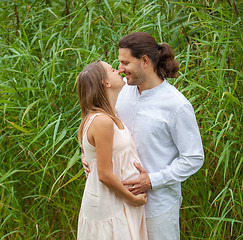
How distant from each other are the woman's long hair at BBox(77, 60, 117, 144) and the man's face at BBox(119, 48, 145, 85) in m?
0.16

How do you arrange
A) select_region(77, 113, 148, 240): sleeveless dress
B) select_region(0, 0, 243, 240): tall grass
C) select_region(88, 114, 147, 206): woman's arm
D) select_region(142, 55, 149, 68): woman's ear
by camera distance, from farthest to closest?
select_region(0, 0, 243, 240): tall grass < select_region(142, 55, 149, 68): woman's ear < select_region(77, 113, 148, 240): sleeveless dress < select_region(88, 114, 147, 206): woman's arm

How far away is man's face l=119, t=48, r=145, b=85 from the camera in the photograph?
2.39 metres

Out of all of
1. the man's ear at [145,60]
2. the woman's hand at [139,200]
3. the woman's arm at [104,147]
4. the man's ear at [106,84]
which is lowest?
the woman's hand at [139,200]

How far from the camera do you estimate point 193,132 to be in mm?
2311

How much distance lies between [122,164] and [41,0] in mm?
2390

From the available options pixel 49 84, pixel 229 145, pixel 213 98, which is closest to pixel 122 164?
pixel 229 145

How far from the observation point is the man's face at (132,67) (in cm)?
239

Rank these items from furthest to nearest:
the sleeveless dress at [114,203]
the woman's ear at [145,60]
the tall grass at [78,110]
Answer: the tall grass at [78,110] < the woman's ear at [145,60] < the sleeveless dress at [114,203]

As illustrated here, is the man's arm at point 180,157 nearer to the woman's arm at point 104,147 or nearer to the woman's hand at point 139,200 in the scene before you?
the woman's hand at point 139,200

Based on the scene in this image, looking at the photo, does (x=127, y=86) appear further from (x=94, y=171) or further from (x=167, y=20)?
(x=167, y=20)

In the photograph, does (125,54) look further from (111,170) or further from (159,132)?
(111,170)

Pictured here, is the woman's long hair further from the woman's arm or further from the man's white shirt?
the man's white shirt

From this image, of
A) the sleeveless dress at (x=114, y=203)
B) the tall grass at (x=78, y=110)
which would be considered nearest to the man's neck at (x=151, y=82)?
the sleeveless dress at (x=114, y=203)

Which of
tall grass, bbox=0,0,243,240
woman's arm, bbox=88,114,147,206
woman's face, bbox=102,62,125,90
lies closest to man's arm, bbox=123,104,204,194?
woman's arm, bbox=88,114,147,206
